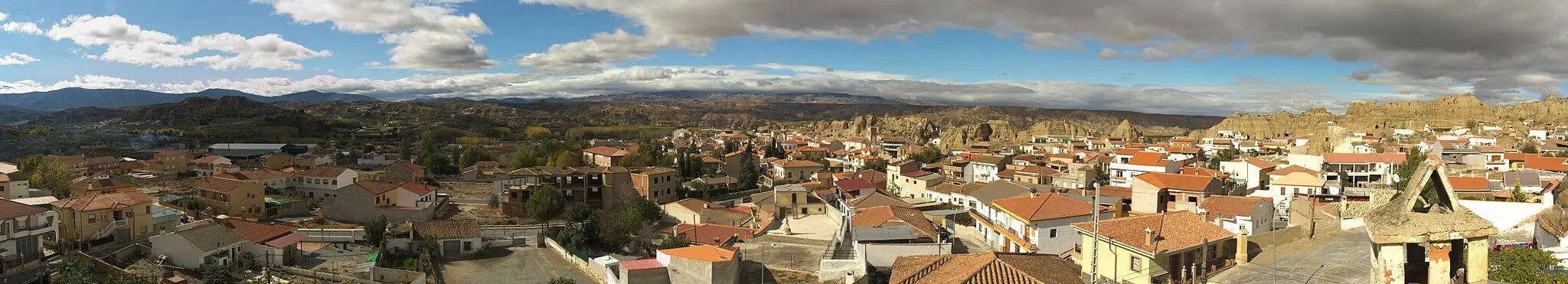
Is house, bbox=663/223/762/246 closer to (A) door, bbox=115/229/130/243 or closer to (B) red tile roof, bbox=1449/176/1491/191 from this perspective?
(A) door, bbox=115/229/130/243

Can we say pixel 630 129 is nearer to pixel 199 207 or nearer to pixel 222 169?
pixel 222 169

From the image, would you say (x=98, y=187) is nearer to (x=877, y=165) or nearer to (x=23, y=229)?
(x=23, y=229)

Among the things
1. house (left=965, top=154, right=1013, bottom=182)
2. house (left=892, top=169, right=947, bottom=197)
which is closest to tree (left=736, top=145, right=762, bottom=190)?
house (left=892, top=169, right=947, bottom=197)

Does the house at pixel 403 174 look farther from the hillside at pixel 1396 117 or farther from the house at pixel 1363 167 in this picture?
the hillside at pixel 1396 117

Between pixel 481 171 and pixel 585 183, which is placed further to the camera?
pixel 481 171

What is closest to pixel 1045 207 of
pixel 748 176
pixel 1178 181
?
pixel 1178 181

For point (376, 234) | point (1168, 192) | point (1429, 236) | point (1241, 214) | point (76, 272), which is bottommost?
point (376, 234)

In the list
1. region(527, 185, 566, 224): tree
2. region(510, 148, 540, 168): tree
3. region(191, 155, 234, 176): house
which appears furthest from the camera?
region(510, 148, 540, 168): tree
